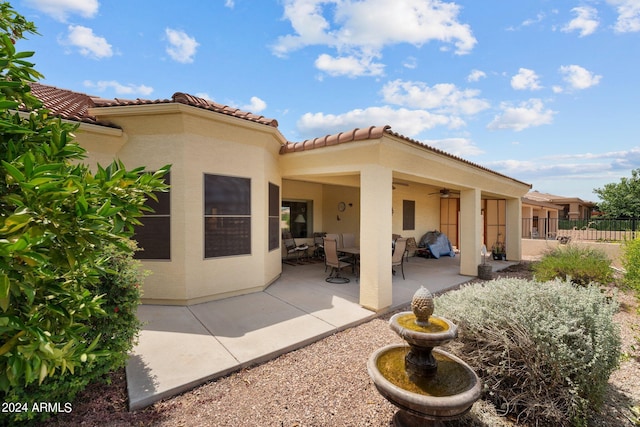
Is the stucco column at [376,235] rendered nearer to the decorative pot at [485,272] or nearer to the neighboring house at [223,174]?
the neighboring house at [223,174]

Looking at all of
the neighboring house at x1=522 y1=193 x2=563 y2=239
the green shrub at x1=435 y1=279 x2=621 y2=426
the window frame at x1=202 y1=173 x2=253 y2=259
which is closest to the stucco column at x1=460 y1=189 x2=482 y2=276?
the green shrub at x1=435 y1=279 x2=621 y2=426

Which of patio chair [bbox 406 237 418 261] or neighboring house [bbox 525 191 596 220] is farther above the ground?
neighboring house [bbox 525 191 596 220]

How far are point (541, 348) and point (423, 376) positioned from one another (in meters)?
1.41

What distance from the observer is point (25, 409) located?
96.0 inches

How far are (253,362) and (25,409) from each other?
2.32m

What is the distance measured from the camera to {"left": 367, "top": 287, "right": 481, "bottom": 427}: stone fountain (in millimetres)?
2336

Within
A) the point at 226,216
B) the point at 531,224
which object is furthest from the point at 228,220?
the point at 531,224

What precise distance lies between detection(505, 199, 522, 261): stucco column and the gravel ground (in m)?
10.3

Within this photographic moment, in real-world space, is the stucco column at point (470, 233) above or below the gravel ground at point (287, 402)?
above

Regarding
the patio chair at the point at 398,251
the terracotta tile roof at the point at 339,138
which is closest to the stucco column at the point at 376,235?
the terracotta tile roof at the point at 339,138

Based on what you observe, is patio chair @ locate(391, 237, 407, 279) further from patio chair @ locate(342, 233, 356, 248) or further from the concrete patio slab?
patio chair @ locate(342, 233, 356, 248)

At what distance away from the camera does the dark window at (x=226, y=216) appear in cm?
646

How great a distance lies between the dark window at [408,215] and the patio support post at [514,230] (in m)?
4.62

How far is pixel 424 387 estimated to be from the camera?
106 inches
